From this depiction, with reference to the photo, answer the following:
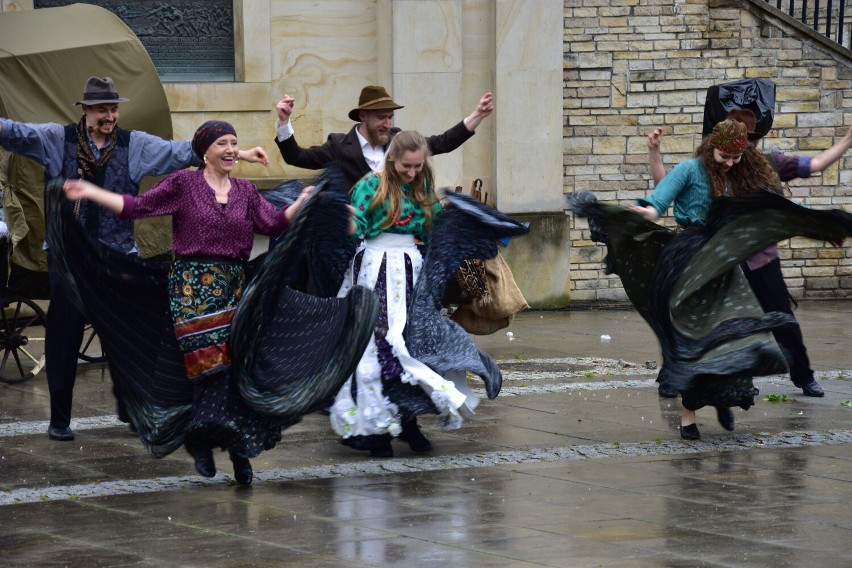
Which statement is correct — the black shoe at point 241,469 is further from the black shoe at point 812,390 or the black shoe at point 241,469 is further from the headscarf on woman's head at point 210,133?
the black shoe at point 812,390

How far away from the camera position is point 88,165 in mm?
8648

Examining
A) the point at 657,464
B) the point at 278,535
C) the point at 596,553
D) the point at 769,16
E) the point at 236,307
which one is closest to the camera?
the point at 596,553

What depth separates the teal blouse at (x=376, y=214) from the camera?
8.09m

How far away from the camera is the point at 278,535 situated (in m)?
6.07

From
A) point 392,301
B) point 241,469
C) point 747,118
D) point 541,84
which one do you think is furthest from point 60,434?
point 541,84

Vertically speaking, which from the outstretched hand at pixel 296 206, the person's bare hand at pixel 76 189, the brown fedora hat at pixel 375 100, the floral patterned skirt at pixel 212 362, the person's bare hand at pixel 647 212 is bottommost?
the floral patterned skirt at pixel 212 362

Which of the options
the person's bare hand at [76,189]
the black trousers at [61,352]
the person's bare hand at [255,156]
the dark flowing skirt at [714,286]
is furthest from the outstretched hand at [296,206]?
the dark flowing skirt at [714,286]

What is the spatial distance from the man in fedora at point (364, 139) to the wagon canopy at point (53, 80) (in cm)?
236

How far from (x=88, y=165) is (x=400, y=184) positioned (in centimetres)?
184

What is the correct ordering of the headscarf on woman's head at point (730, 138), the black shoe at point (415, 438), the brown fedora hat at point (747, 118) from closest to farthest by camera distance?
the black shoe at point (415, 438) → the headscarf on woman's head at point (730, 138) → the brown fedora hat at point (747, 118)

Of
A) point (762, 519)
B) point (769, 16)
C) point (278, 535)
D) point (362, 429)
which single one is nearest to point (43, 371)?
point (362, 429)

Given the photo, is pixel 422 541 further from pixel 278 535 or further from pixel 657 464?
pixel 657 464

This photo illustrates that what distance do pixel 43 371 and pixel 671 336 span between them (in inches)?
207

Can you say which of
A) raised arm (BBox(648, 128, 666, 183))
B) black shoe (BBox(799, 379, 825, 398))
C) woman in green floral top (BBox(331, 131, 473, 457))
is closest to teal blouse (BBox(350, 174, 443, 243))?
woman in green floral top (BBox(331, 131, 473, 457))
